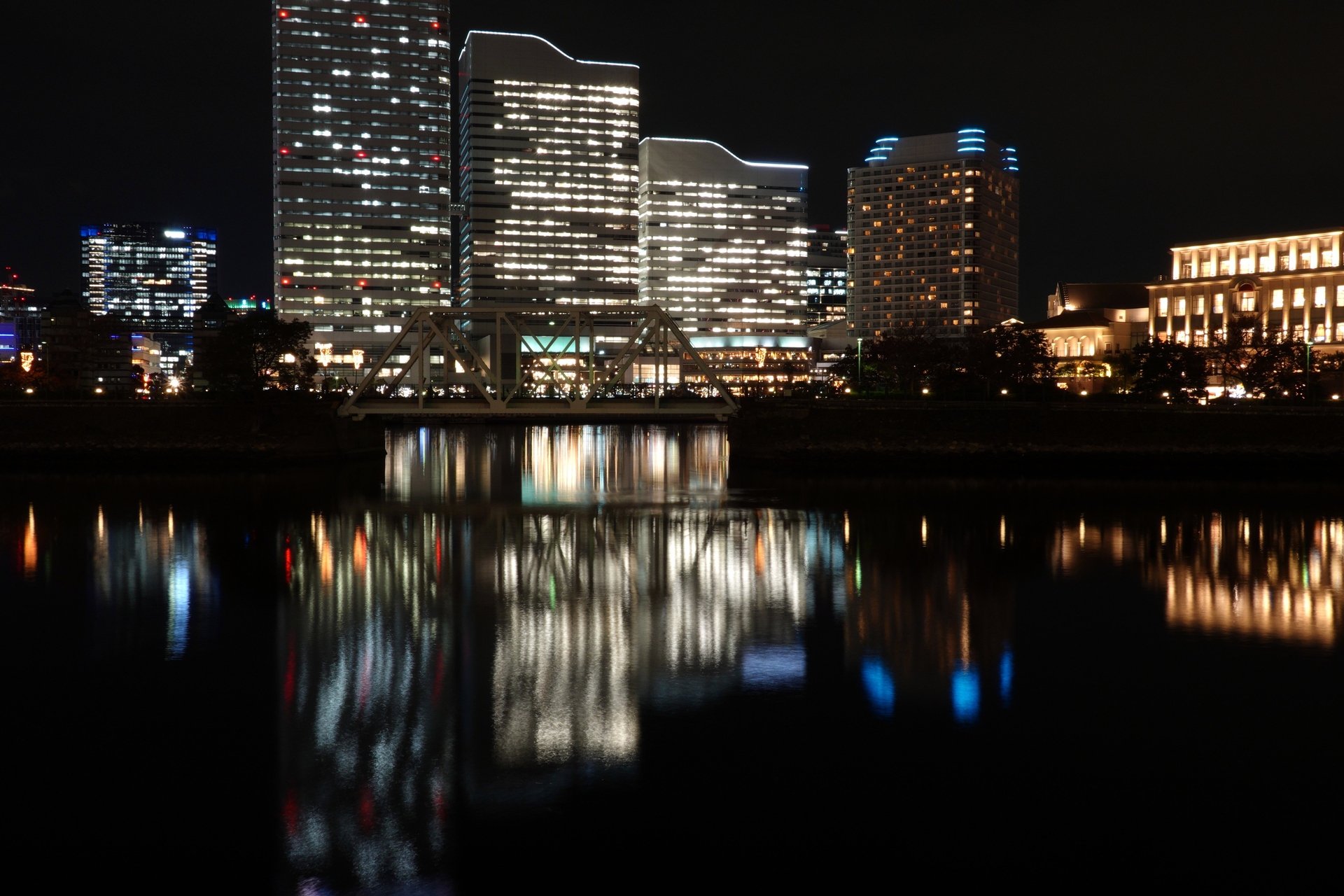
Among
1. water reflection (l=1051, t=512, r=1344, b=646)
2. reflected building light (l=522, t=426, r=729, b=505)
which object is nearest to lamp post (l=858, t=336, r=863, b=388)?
reflected building light (l=522, t=426, r=729, b=505)

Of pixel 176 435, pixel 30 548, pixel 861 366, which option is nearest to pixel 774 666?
pixel 30 548

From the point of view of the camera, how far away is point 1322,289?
99875 millimetres

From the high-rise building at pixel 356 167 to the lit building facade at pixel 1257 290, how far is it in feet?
395

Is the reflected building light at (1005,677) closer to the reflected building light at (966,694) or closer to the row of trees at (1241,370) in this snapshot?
the reflected building light at (966,694)

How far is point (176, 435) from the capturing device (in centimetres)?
5850

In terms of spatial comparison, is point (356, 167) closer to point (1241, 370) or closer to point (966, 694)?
point (1241, 370)

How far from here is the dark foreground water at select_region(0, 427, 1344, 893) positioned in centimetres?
1053

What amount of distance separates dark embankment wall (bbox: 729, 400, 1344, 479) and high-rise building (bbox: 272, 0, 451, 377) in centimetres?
12885

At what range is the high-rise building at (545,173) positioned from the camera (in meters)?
184

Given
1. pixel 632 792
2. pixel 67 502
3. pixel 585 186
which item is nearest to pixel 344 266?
pixel 585 186

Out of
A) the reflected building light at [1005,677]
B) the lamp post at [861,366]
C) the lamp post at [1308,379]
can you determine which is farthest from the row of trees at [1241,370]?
the reflected building light at [1005,677]

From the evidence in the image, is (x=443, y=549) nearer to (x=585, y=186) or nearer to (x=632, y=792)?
(x=632, y=792)

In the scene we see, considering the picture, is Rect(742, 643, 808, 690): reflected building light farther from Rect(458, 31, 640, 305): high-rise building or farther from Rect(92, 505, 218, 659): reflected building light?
Rect(458, 31, 640, 305): high-rise building

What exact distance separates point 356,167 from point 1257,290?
139 meters
